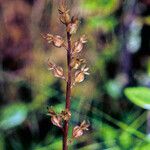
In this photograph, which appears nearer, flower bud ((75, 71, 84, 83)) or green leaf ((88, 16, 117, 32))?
flower bud ((75, 71, 84, 83))

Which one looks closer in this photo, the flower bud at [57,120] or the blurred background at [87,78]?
the flower bud at [57,120]

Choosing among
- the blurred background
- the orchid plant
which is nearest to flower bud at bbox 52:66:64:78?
the orchid plant

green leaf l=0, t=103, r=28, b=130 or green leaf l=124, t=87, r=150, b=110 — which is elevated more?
green leaf l=124, t=87, r=150, b=110

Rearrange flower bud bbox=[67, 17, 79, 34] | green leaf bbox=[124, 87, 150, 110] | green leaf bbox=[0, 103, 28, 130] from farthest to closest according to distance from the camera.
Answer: green leaf bbox=[0, 103, 28, 130] < green leaf bbox=[124, 87, 150, 110] < flower bud bbox=[67, 17, 79, 34]

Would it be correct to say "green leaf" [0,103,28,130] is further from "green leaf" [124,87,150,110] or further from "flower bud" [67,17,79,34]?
"flower bud" [67,17,79,34]

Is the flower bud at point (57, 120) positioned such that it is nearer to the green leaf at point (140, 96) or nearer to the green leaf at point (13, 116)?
the green leaf at point (140, 96)

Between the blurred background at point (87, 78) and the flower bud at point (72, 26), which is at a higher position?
the flower bud at point (72, 26)

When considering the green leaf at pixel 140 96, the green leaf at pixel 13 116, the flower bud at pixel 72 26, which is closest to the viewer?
the flower bud at pixel 72 26

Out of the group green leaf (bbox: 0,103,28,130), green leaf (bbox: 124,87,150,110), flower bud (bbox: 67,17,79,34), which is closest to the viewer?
flower bud (bbox: 67,17,79,34)

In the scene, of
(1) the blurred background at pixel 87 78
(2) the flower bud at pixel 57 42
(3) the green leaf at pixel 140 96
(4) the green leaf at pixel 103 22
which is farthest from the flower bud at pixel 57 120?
(4) the green leaf at pixel 103 22

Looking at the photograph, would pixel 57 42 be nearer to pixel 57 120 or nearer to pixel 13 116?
pixel 57 120
